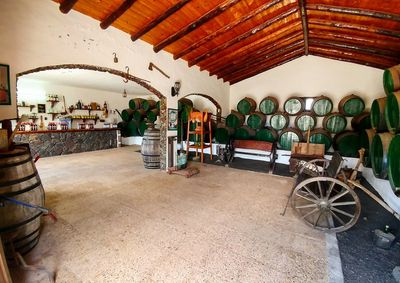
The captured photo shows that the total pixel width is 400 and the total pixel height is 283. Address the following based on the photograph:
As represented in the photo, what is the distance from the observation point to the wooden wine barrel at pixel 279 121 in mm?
6230

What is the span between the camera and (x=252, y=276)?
Answer: 1775 millimetres

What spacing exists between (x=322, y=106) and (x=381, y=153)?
9.68 feet

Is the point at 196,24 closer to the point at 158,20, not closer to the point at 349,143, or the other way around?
the point at 158,20

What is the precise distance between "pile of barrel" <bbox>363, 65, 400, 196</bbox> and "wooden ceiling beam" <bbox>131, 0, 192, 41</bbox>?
3.35 metres

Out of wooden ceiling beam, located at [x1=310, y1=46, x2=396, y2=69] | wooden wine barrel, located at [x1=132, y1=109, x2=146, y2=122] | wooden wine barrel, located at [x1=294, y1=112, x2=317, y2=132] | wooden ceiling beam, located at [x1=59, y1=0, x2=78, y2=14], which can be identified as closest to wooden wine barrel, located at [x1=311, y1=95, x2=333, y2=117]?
wooden wine barrel, located at [x1=294, y1=112, x2=317, y2=132]

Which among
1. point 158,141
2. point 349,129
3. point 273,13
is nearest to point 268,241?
point 158,141

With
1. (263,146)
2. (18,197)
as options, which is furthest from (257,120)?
(18,197)

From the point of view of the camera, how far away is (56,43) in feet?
9.47

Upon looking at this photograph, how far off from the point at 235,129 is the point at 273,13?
3765mm

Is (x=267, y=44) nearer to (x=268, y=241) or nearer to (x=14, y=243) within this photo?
(x=268, y=241)

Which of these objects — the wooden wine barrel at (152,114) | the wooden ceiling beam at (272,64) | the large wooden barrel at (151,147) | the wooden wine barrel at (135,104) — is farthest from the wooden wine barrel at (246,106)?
the wooden wine barrel at (135,104)

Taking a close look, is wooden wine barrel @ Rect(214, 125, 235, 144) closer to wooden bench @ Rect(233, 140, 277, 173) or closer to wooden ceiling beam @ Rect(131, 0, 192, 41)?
wooden bench @ Rect(233, 140, 277, 173)

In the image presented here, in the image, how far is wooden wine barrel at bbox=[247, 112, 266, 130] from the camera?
651cm

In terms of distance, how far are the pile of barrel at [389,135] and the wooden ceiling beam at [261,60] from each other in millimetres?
2808
